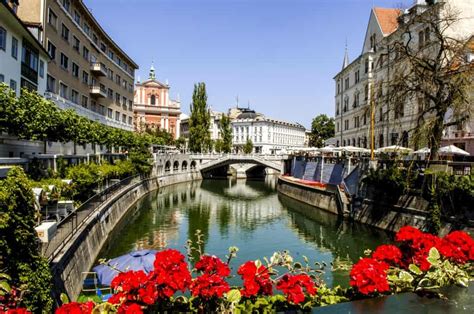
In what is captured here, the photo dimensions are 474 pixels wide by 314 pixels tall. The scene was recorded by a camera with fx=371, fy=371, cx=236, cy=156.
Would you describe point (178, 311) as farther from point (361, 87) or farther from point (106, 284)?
point (361, 87)

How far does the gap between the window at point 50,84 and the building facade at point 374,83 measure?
3243 cm

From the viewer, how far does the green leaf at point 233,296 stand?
189 inches

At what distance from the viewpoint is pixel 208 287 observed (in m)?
4.71

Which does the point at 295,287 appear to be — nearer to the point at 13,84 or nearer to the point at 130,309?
the point at 130,309

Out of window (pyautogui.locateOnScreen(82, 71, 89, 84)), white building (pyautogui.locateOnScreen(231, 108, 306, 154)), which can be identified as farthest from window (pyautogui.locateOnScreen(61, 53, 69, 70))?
white building (pyautogui.locateOnScreen(231, 108, 306, 154))

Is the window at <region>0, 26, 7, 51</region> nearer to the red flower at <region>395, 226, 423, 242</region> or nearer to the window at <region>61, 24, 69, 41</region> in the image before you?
the window at <region>61, 24, 69, 41</region>

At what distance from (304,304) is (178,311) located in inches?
67.2

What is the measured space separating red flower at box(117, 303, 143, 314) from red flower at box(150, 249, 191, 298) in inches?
15.1

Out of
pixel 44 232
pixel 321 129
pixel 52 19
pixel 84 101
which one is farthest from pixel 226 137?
pixel 44 232

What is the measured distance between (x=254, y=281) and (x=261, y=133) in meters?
131

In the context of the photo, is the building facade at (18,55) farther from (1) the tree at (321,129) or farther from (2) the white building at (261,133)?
(2) the white building at (261,133)

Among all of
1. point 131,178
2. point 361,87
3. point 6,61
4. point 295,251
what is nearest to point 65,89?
point 131,178

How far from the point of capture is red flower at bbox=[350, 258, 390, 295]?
5.05m

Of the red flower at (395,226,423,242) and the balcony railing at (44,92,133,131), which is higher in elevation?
the balcony railing at (44,92,133,131)
